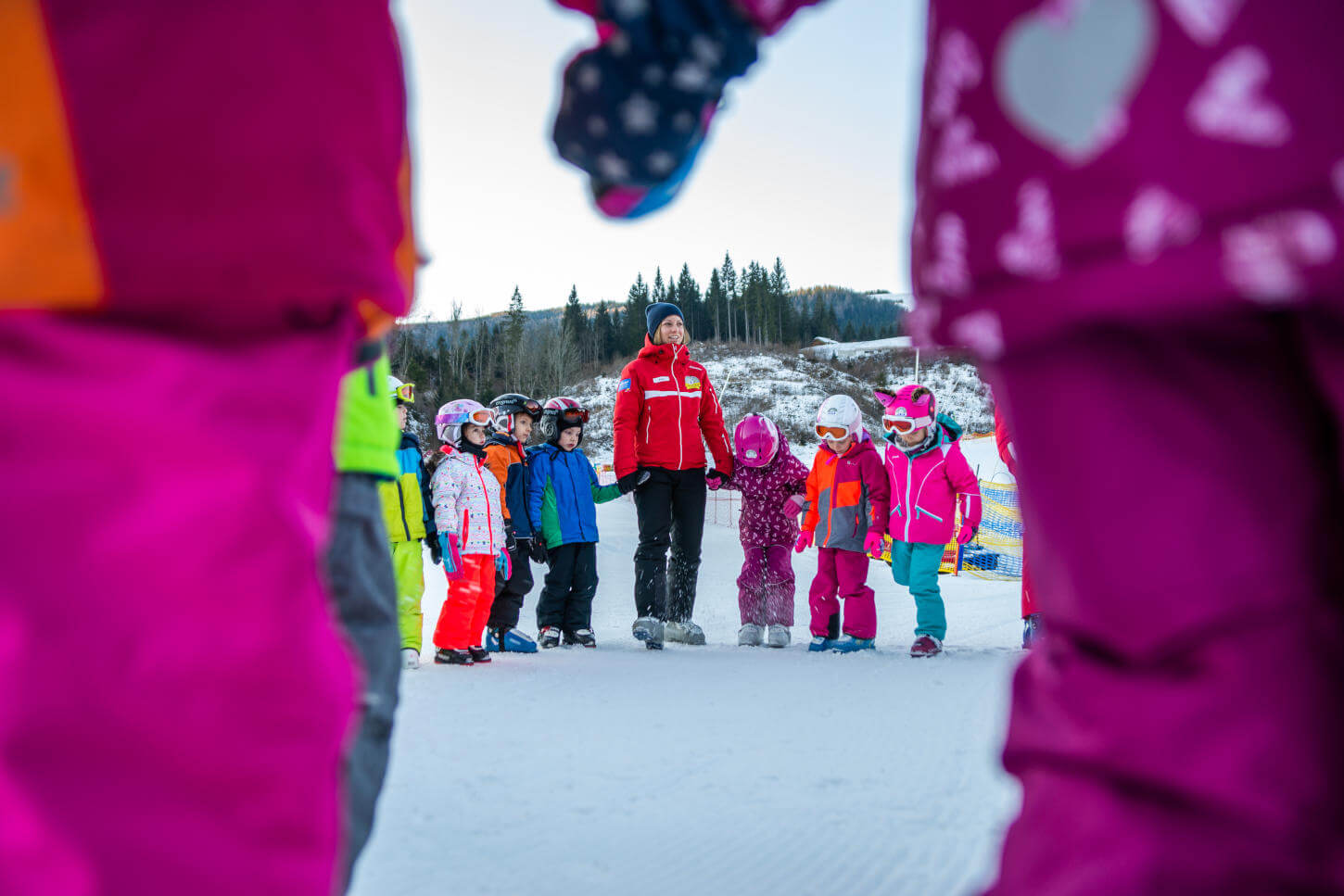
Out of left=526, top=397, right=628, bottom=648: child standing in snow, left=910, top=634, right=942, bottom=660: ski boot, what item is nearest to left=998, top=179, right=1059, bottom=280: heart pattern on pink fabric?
left=910, top=634, right=942, bottom=660: ski boot

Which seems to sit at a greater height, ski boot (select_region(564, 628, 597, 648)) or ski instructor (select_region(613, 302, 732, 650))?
ski instructor (select_region(613, 302, 732, 650))

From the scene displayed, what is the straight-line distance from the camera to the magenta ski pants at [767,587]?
6008 millimetres

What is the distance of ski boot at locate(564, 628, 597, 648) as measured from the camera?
5.38 meters

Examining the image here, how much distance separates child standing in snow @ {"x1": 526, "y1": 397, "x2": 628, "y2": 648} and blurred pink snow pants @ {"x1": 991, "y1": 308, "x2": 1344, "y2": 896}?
4.91m

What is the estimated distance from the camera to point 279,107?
656 millimetres

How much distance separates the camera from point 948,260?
0.65 m

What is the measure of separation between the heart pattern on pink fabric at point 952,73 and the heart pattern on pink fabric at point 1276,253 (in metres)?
0.20

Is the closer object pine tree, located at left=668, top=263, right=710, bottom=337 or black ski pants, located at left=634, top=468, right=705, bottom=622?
black ski pants, located at left=634, top=468, right=705, bottom=622

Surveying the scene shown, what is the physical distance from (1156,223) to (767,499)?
579cm

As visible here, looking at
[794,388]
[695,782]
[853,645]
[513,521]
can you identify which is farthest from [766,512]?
[794,388]

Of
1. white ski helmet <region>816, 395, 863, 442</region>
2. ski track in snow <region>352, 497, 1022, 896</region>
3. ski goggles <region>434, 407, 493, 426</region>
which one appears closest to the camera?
ski track in snow <region>352, 497, 1022, 896</region>

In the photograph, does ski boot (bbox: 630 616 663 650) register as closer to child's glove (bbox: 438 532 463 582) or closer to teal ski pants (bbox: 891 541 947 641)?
child's glove (bbox: 438 532 463 582)

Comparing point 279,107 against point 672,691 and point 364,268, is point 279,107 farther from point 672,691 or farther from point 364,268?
point 672,691

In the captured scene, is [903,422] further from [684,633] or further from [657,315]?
[684,633]
